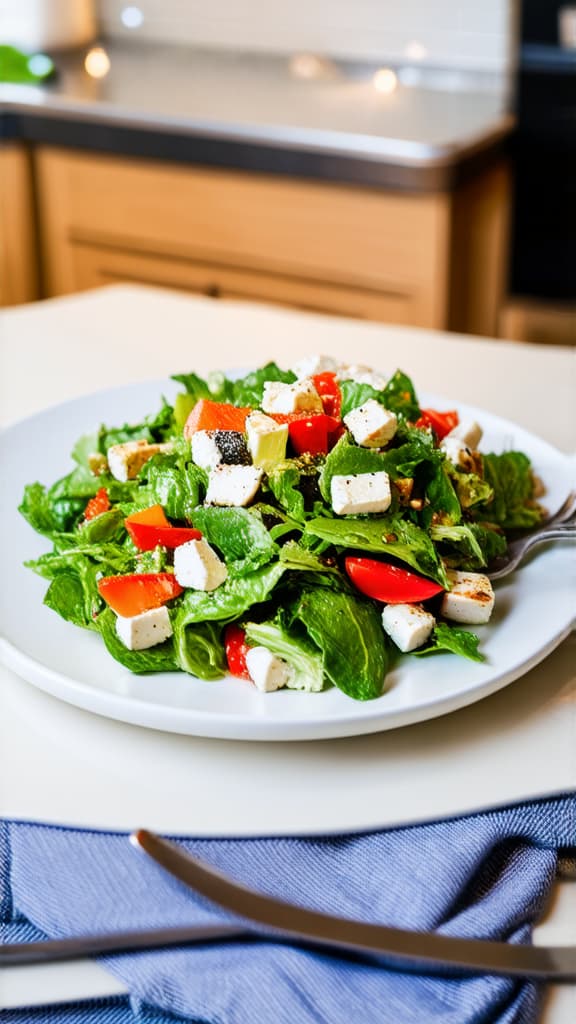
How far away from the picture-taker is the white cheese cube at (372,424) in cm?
108

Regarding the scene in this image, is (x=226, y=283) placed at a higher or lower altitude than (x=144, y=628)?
lower

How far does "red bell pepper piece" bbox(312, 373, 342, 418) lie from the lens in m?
1.20

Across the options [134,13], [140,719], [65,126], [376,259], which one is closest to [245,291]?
[376,259]

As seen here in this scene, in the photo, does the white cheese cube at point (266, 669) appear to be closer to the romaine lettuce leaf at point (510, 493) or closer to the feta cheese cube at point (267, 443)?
the feta cheese cube at point (267, 443)

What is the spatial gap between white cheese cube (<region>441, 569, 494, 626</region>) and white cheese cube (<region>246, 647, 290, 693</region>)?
0.16 metres

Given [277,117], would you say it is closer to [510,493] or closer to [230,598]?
[510,493]

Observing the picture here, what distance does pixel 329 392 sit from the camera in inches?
48.1

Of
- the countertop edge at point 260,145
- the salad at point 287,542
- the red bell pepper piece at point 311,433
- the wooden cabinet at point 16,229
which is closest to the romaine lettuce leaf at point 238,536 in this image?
the salad at point 287,542

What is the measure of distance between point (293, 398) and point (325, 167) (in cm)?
179

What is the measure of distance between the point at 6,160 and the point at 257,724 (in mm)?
2662

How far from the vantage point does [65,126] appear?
312 centimetres

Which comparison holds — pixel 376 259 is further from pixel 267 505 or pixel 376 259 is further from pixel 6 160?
pixel 267 505

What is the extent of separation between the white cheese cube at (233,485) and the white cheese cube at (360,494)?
69 mm

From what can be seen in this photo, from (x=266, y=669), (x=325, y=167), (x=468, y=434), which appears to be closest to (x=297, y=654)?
(x=266, y=669)
